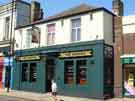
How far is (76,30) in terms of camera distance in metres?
27.3

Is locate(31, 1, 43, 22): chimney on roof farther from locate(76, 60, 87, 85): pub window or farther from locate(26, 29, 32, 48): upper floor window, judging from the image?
locate(76, 60, 87, 85): pub window

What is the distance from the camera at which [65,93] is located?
87.8ft

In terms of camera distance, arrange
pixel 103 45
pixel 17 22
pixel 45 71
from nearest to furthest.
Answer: pixel 103 45
pixel 45 71
pixel 17 22

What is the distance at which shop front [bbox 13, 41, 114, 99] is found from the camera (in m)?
24.4

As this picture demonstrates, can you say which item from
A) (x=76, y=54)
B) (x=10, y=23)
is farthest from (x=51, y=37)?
(x=10, y=23)

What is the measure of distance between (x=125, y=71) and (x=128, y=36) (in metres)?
2.91

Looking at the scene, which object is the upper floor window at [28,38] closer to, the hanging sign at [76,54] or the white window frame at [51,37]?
the white window frame at [51,37]

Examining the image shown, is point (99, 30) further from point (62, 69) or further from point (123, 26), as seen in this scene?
point (62, 69)

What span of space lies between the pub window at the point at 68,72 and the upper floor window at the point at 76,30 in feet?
7.31

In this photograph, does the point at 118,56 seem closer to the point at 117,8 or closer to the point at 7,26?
the point at 117,8

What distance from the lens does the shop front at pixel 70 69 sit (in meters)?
24.4

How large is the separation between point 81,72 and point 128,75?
4.15 meters

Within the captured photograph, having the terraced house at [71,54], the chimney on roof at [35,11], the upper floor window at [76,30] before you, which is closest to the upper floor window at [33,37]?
the terraced house at [71,54]

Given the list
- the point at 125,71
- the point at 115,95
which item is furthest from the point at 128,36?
the point at 115,95
